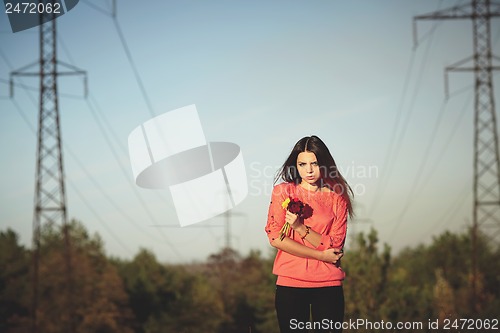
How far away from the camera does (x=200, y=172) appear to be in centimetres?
2853

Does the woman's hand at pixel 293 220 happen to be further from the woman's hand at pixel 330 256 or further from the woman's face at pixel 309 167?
the woman's face at pixel 309 167

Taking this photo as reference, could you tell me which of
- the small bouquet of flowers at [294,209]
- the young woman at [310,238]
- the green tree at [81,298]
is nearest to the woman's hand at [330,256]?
the young woman at [310,238]

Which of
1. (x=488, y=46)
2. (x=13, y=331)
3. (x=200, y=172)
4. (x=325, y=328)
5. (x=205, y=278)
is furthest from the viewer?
(x=205, y=278)

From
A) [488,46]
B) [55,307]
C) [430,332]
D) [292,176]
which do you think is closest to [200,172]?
[488,46]

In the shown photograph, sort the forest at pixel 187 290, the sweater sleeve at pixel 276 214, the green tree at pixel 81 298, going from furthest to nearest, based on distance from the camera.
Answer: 1. the green tree at pixel 81 298
2. the forest at pixel 187 290
3. the sweater sleeve at pixel 276 214

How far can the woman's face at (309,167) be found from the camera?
555cm

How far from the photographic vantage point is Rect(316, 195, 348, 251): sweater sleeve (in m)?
5.39

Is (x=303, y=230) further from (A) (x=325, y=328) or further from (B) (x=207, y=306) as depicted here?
(B) (x=207, y=306)

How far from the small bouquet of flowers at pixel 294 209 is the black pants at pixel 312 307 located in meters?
0.53

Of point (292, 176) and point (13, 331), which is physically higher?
point (292, 176)

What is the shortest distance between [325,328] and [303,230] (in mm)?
910

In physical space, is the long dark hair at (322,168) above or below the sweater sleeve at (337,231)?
above

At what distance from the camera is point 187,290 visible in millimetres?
84188

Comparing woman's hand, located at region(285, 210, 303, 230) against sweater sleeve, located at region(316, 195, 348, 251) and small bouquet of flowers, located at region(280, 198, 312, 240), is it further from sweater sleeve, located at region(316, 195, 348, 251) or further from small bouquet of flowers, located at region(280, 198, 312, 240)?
sweater sleeve, located at region(316, 195, 348, 251)
